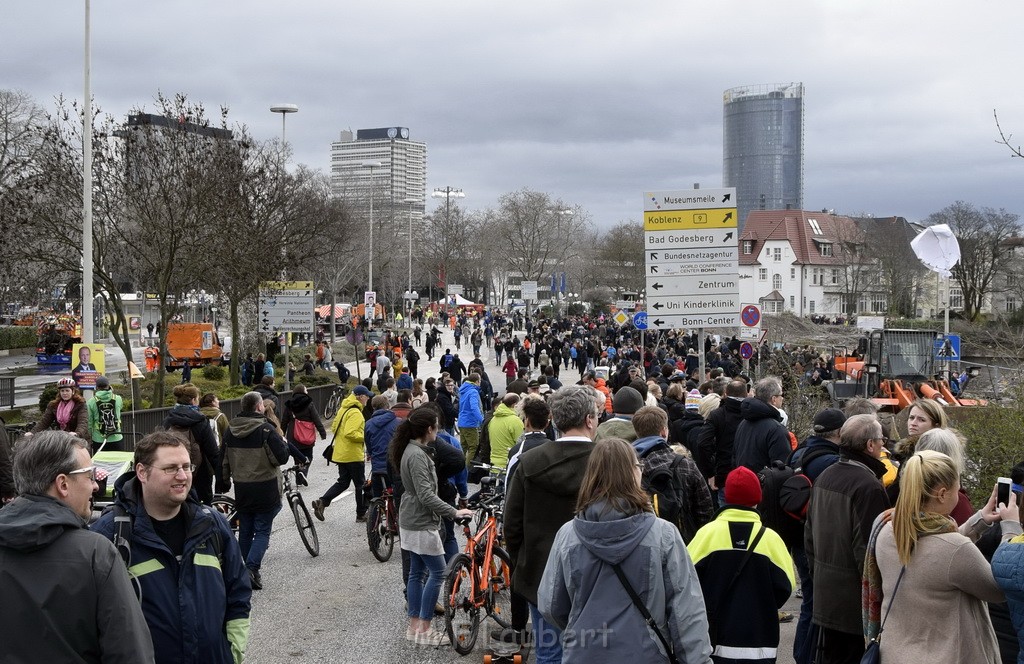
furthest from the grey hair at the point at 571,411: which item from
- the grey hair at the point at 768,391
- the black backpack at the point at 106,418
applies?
the black backpack at the point at 106,418

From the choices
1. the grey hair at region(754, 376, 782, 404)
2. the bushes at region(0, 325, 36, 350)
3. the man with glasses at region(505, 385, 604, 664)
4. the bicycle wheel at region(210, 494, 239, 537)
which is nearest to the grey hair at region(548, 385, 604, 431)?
the man with glasses at region(505, 385, 604, 664)

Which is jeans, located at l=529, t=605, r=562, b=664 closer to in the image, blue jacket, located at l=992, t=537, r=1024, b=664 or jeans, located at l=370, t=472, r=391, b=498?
blue jacket, located at l=992, t=537, r=1024, b=664

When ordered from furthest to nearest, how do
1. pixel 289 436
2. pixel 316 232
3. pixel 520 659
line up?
pixel 316 232 → pixel 289 436 → pixel 520 659

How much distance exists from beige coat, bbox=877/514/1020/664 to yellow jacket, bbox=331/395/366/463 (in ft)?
27.4

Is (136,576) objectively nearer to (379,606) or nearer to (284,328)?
(379,606)

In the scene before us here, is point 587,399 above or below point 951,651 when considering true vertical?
above

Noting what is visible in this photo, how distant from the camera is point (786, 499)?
21.3ft

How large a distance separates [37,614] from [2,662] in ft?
0.69

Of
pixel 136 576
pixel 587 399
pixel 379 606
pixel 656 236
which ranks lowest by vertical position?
pixel 379 606

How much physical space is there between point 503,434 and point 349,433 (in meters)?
2.29

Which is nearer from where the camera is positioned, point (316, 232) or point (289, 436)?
point (289, 436)

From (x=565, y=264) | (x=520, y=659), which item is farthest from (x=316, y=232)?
(x=565, y=264)

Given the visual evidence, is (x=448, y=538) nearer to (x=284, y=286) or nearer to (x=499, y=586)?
(x=499, y=586)

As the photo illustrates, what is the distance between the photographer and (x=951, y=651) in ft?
14.1
